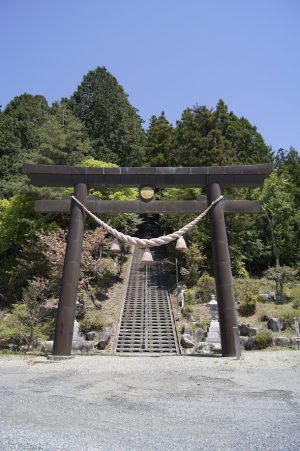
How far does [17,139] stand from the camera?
97.6 feet

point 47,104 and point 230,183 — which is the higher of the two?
point 47,104

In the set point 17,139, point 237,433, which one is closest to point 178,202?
point 237,433

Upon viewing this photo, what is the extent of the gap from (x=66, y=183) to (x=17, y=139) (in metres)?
22.4

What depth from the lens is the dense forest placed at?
1814 cm

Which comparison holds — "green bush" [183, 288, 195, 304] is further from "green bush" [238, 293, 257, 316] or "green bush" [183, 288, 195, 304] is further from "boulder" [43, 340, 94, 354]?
"boulder" [43, 340, 94, 354]

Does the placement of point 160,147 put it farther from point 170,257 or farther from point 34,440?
point 34,440

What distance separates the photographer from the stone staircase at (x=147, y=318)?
45.6 ft

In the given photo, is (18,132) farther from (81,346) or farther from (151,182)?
(151,182)

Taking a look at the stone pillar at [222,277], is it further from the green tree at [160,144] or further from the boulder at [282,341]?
the green tree at [160,144]

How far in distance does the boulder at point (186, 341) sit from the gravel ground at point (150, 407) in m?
6.69

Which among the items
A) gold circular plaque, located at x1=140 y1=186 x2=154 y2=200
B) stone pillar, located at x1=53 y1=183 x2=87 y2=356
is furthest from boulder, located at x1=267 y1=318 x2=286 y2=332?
stone pillar, located at x1=53 y1=183 x2=87 y2=356

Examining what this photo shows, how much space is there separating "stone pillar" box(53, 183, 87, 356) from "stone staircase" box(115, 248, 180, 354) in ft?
17.9

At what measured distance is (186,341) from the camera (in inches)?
538

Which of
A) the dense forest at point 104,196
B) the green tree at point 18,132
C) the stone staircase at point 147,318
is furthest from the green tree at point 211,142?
the green tree at point 18,132
